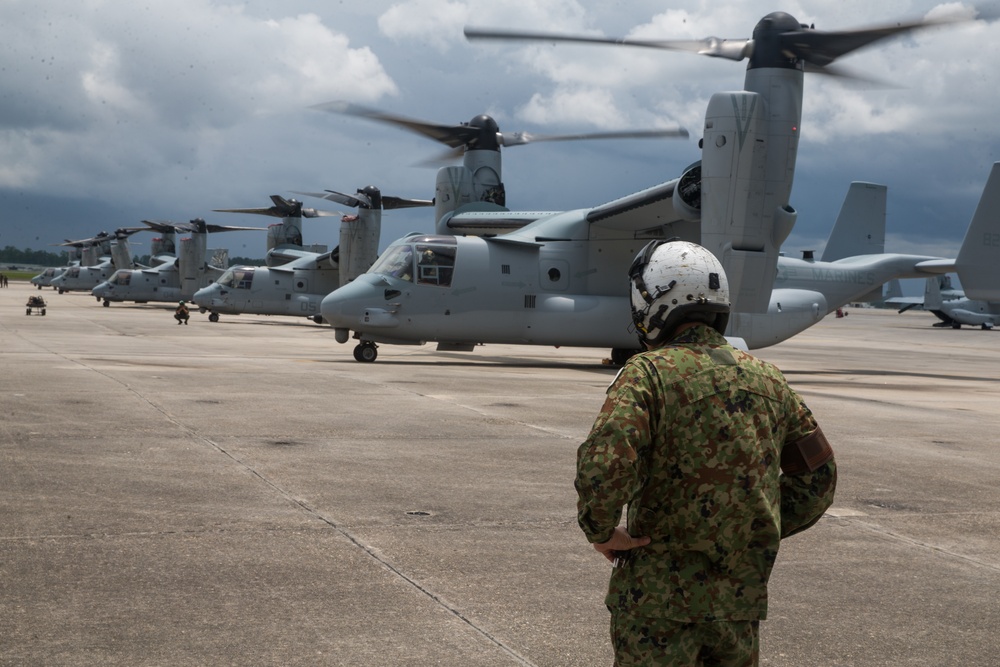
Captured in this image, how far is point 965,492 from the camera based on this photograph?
8.39 metres

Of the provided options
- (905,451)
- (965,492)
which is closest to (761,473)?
(965,492)

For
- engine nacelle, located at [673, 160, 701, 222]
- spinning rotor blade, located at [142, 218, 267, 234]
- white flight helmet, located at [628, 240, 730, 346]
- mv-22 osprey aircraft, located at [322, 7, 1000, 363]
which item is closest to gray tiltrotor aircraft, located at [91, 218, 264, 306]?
spinning rotor blade, located at [142, 218, 267, 234]

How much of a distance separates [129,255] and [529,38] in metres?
58.5

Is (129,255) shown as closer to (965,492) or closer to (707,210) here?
(707,210)

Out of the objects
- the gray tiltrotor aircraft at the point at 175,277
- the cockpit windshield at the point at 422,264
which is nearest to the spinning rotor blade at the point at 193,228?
the gray tiltrotor aircraft at the point at 175,277

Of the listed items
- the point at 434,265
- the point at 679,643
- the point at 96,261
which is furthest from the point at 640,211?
the point at 96,261

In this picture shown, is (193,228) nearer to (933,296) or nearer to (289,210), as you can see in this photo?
(289,210)

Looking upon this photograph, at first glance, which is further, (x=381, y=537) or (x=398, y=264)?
(x=398, y=264)

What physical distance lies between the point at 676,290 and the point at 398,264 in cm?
1793

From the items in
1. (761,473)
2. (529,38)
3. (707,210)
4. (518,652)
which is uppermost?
(529,38)

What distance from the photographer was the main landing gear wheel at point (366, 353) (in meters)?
20.6

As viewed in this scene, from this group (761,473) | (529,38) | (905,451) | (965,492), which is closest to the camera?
(761,473)

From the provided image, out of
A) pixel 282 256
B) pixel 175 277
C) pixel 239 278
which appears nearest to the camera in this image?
pixel 239 278

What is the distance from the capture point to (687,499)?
2.77 m
